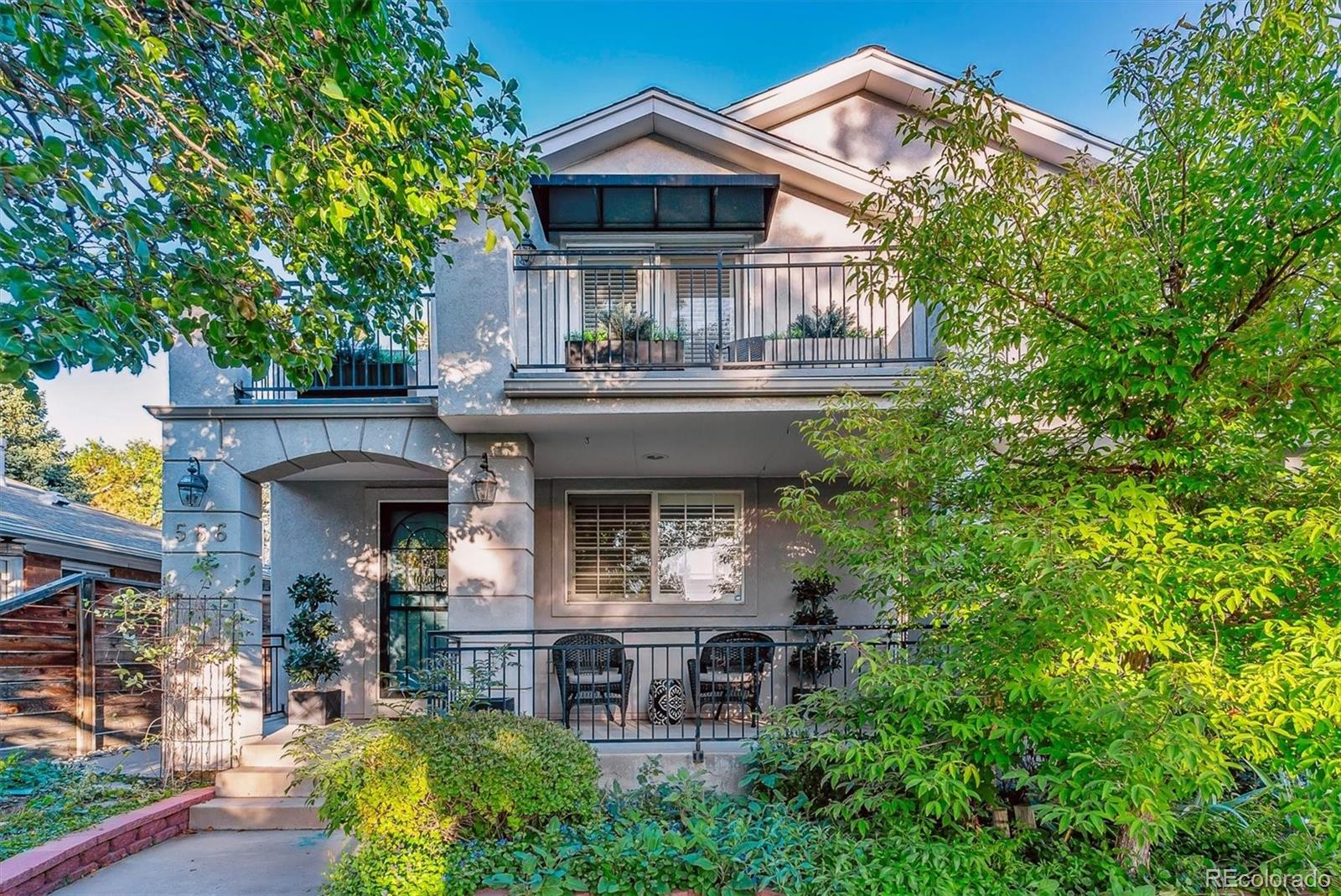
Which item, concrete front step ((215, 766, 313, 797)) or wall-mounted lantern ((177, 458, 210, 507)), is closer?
concrete front step ((215, 766, 313, 797))

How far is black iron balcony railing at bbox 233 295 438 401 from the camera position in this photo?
650 cm

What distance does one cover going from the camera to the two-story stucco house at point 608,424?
19.6 feet

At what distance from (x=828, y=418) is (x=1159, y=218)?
84.4 inches

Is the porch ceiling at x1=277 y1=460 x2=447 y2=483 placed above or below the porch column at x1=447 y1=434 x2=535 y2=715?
above

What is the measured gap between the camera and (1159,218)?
360 centimetres

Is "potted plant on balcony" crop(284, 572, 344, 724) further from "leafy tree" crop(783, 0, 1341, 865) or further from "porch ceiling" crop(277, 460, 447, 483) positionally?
"leafy tree" crop(783, 0, 1341, 865)

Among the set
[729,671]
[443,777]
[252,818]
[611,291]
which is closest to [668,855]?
[443,777]

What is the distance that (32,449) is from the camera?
67.4ft

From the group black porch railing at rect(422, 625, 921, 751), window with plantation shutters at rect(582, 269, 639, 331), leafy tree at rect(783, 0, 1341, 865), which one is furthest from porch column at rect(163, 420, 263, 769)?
leafy tree at rect(783, 0, 1341, 865)

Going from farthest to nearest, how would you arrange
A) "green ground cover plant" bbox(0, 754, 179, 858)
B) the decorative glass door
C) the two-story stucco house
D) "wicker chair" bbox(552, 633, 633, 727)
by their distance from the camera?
the decorative glass door → "wicker chair" bbox(552, 633, 633, 727) → the two-story stucco house → "green ground cover plant" bbox(0, 754, 179, 858)

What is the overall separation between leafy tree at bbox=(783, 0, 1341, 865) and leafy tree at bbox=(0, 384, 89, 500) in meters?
25.6

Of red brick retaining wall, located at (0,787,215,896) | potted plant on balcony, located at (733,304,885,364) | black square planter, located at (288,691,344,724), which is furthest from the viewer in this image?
black square planter, located at (288,691,344,724)

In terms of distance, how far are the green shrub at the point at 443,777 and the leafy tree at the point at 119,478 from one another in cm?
2325

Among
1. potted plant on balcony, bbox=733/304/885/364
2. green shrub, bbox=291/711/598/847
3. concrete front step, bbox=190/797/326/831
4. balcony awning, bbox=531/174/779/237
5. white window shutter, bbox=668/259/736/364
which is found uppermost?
balcony awning, bbox=531/174/779/237
